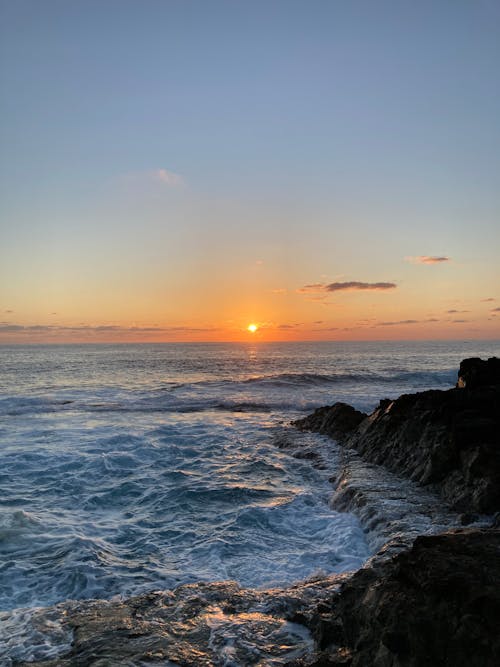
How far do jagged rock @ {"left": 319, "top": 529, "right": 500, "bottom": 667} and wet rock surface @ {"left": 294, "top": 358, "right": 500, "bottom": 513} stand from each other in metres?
4.43

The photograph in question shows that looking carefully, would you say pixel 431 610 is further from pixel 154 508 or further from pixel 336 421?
pixel 336 421

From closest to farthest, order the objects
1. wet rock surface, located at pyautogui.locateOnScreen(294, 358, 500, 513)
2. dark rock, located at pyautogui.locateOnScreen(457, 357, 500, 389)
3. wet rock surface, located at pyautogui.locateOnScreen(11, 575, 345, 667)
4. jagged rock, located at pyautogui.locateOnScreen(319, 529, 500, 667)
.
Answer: jagged rock, located at pyautogui.locateOnScreen(319, 529, 500, 667)
wet rock surface, located at pyautogui.locateOnScreen(11, 575, 345, 667)
wet rock surface, located at pyautogui.locateOnScreen(294, 358, 500, 513)
dark rock, located at pyautogui.locateOnScreen(457, 357, 500, 389)

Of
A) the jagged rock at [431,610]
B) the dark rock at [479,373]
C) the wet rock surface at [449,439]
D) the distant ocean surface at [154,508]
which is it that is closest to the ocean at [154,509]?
the distant ocean surface at [154,508]

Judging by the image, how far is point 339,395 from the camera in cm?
3353

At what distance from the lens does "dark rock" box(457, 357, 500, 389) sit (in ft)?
49.3

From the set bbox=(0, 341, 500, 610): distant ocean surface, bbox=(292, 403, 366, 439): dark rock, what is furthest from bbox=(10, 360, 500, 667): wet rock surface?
bbox=(292, 403, 366, 439): dark rock

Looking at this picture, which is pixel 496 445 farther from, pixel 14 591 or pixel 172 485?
pixel 14 591

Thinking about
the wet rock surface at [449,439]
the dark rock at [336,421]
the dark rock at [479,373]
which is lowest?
the dark rock at [336,421]

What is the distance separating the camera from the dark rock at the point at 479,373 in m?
15.0

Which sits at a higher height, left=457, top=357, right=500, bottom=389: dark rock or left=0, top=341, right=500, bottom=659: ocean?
left=457, top=357, right=500, bottom=389: dark rock

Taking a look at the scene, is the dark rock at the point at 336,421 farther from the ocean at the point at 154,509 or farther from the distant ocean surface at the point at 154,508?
the distant ocean surface at the point at 154,508

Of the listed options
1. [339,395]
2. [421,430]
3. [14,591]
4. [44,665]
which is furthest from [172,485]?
[339,395]

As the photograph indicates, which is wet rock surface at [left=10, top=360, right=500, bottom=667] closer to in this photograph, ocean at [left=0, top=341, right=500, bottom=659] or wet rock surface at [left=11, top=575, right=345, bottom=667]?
wet rock surface at [left=11, top=575, right=345, bottom=667]

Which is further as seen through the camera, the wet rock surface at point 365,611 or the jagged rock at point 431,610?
the wet rock surface at point 365,611
